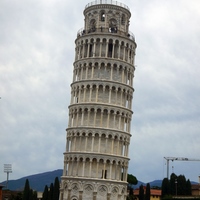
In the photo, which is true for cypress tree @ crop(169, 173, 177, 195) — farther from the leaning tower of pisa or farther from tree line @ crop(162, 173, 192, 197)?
the leaning tower of pisa

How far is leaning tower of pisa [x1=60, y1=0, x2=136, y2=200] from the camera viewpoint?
197 ft

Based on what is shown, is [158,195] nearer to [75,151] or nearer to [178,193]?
[178,193]

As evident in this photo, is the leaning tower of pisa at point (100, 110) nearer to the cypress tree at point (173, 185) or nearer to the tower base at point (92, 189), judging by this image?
the tower base at point (92, 189)

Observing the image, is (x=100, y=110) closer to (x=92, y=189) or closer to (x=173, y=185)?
(x=92, y=189)

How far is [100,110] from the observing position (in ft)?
201

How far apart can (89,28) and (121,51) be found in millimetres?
6393

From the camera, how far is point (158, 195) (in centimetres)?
11375

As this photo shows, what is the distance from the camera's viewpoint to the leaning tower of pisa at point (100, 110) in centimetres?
5991

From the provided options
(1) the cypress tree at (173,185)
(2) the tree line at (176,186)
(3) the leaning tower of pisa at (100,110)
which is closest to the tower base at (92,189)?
(3) the leaning tower of pisa at (100,110)

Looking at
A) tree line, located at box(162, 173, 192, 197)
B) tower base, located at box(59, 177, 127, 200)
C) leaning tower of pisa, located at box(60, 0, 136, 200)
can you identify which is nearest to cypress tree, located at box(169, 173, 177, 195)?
tree line, located at box(162, 173, 192, 197)

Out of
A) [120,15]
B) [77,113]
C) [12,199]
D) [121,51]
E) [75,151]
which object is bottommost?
[12,199]

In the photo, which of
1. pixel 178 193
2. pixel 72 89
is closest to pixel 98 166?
pixel 72 89

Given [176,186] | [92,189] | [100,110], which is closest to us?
[92,189]

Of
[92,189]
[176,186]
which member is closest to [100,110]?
[92,189]
